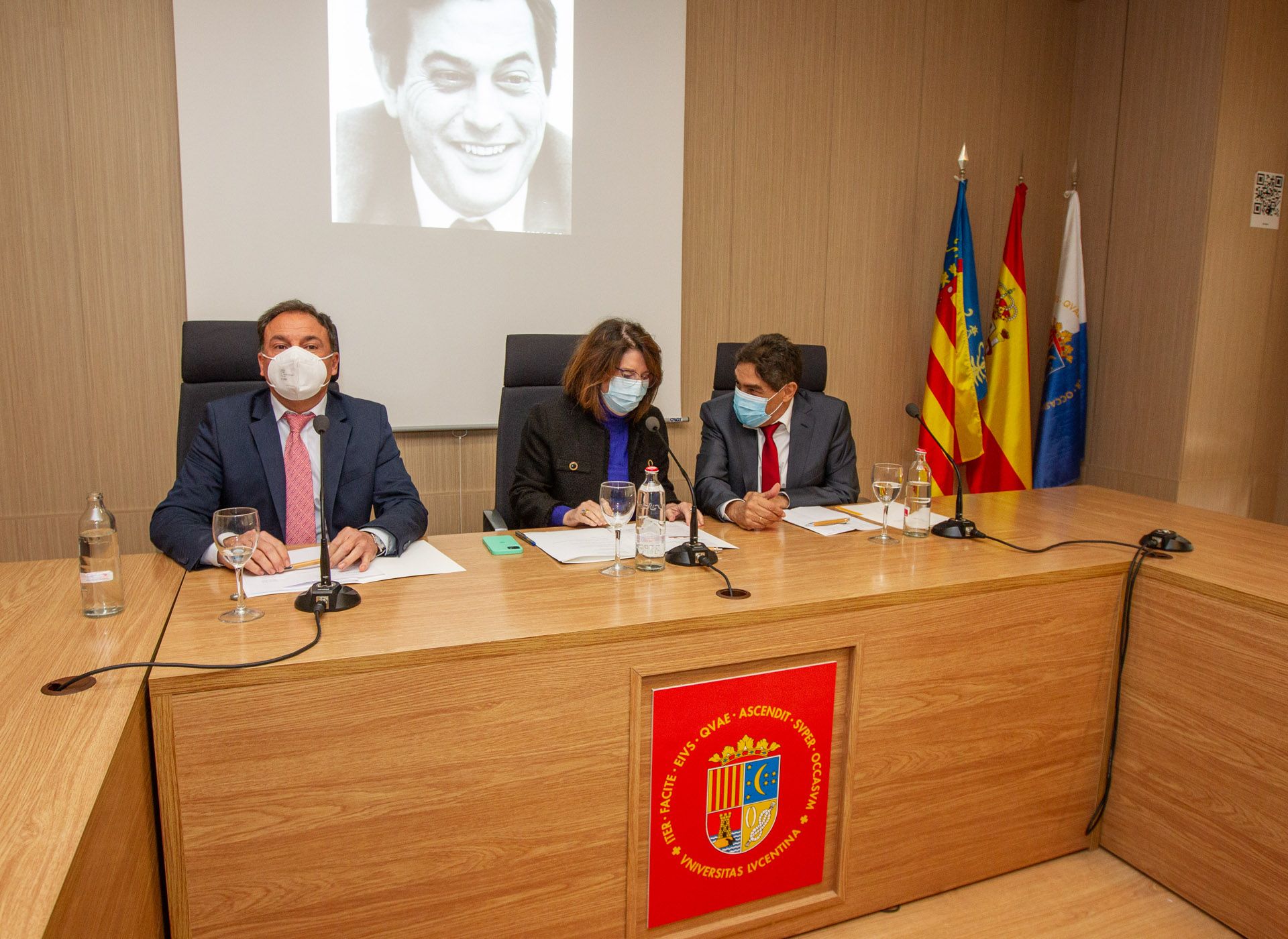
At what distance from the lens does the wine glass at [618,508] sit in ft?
5.02

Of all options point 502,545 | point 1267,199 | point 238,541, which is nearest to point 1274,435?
point 1267,199

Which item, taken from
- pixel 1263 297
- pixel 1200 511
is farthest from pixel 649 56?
pixel 1263 297

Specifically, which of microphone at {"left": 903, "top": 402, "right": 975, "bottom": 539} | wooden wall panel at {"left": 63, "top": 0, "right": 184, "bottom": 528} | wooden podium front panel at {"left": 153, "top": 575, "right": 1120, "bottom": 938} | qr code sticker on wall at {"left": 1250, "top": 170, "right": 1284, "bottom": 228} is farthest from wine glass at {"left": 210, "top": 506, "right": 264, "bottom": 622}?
qr code sticker on wall at {"left": 1250, "top": 170, "right": 1284, "bottom": 228}

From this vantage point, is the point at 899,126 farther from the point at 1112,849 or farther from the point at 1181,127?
the point at 1112,849

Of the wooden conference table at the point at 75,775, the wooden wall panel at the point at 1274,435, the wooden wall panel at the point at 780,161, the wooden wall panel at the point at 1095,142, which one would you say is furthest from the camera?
the wooden wall panel at the point at 1095,142

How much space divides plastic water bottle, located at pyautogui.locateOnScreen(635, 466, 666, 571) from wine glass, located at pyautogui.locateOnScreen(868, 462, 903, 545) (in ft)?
1.75

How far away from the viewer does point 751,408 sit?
2.34 meters

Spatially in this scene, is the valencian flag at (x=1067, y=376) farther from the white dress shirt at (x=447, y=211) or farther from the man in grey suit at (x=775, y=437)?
the white dress shirt at (x=447, y=211)

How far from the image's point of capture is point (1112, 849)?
181 centimetres

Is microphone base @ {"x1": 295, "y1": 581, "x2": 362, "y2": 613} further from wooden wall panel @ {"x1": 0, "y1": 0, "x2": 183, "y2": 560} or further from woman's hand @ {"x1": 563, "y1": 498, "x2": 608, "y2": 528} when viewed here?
wooden wall panel @ {"x1": 0, "y1": 0, "x2": 183, "y2": 560}

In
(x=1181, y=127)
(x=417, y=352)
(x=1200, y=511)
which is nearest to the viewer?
(x=1200, y=511)

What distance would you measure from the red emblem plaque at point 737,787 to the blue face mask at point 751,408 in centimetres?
99

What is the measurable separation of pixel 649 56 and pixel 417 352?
147cm

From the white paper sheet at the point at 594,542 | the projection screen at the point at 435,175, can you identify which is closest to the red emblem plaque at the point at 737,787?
the white paper sheet at the point at 594,542
